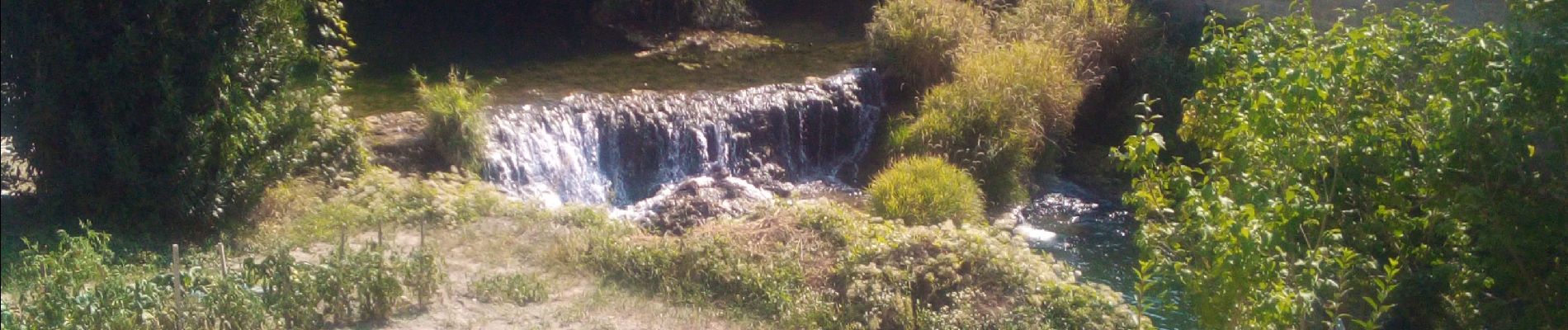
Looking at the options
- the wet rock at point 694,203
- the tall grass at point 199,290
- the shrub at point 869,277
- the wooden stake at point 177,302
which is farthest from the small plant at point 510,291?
the wet rock at point 694,203

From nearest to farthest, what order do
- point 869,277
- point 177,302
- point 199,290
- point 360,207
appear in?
point 177,302
point 199,290
point 869,277
point 360,207

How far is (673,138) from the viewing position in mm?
11297

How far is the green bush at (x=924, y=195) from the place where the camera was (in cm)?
938

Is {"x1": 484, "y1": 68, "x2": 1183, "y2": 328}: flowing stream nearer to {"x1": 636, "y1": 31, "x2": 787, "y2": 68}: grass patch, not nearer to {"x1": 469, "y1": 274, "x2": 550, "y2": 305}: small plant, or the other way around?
{"x1": 636, "y1": 31, "x2": 787, "y2": 68}: grass patch

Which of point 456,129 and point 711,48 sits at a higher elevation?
point 711,48

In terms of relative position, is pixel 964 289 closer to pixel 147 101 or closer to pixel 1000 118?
pixel 147 101

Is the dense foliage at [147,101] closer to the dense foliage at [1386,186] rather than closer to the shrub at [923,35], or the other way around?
the dense foliage at [1386,186]

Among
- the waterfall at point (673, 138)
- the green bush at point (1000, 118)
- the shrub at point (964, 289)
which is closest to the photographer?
the shrub at point (964, 289)

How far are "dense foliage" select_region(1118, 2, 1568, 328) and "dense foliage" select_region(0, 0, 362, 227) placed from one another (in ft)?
15.9

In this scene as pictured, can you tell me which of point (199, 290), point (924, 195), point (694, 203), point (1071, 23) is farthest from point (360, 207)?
point (1071, 23)

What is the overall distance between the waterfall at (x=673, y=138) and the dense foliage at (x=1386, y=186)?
250 inches

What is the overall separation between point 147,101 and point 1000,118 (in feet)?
23.6

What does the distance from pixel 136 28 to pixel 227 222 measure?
1.22m

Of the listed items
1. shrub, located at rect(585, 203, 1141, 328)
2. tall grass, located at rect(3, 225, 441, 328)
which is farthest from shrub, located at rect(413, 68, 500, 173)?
tall grass, located at rect(3, 225, 441, 328)
